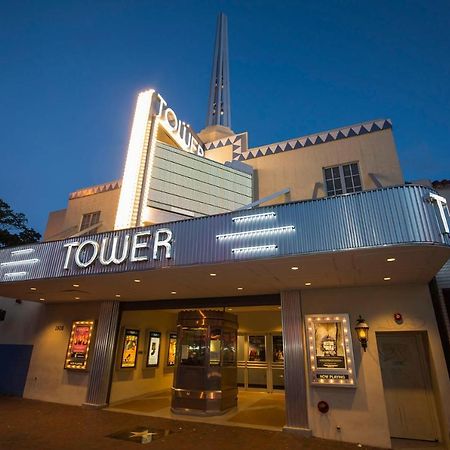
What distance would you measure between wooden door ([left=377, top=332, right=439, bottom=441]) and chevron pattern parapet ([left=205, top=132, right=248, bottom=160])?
9933 mm

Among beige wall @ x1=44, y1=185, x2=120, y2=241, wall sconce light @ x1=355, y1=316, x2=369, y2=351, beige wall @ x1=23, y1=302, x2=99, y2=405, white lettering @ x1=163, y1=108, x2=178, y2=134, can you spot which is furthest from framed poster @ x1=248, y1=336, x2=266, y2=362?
white lettering @ x1=163, y1=108, x2=178, y2=134

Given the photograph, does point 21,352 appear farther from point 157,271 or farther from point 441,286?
point 441,286

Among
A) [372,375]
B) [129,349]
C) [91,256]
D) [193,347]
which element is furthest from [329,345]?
[129,349]

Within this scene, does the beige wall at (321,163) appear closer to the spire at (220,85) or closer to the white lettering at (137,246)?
the white lettering at (137,246)

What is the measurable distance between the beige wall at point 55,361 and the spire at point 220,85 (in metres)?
14.3

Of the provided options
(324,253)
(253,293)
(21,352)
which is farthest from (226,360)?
(21,352)

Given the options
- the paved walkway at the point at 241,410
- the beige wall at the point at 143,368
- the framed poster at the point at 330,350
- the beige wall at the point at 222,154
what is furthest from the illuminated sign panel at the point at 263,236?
the beige wall at the point at 222,154

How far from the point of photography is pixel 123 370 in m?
12.5

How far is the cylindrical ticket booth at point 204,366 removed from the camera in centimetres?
1070

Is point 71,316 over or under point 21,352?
over

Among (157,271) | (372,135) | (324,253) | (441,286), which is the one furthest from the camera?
(372,135)

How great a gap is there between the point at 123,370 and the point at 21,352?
5186 mm

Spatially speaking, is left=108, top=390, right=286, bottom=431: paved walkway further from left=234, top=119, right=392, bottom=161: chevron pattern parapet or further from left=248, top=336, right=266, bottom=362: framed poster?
left=234, top=119, right=392, bottom=161: chevron pattern parapet

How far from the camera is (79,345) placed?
12.5 m
